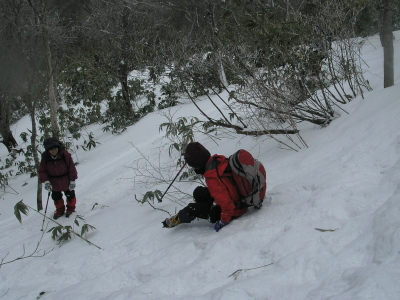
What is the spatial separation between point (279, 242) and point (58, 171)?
403cm

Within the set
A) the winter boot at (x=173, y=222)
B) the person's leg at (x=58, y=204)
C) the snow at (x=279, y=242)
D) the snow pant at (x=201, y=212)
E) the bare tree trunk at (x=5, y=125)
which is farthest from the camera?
the bare tree trunk at (x=5, y=125)

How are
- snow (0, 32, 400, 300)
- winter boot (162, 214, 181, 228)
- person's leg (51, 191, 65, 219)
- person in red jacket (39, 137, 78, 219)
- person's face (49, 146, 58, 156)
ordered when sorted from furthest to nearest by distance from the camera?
person's leg (51, 191, 65, 219) → person in red jacket (39, 137, 78, 219) → person's face (49, 146, 58, 156) → winter boot (162, 214, 181, 228) → snow (0, 32, 400, 300)

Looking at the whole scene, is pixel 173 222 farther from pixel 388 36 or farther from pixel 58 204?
pixel 388 36

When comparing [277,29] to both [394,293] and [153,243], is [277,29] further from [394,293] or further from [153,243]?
[394,293]

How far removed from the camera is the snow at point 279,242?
209cm

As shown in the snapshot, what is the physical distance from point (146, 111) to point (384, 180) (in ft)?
37.4

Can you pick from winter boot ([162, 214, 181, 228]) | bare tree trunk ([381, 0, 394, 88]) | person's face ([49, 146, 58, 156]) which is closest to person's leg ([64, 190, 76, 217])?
person's face ([49, 146, 58, 156])

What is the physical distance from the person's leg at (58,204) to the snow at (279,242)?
168mm

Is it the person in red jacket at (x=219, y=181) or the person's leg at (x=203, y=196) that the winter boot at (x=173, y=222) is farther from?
the person in red jacket at (x=219, y=181)

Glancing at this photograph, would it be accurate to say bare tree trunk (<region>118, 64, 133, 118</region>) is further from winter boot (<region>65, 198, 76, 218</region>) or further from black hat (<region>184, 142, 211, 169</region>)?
A: black hat (<region>184, 142, 211, 169</region>)

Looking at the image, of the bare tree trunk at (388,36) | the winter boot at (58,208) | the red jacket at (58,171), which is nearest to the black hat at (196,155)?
the red jacket at (58,171)

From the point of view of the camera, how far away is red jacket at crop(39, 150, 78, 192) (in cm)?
521

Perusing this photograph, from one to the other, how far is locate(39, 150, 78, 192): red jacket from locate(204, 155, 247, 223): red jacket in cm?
310

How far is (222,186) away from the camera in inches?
125
